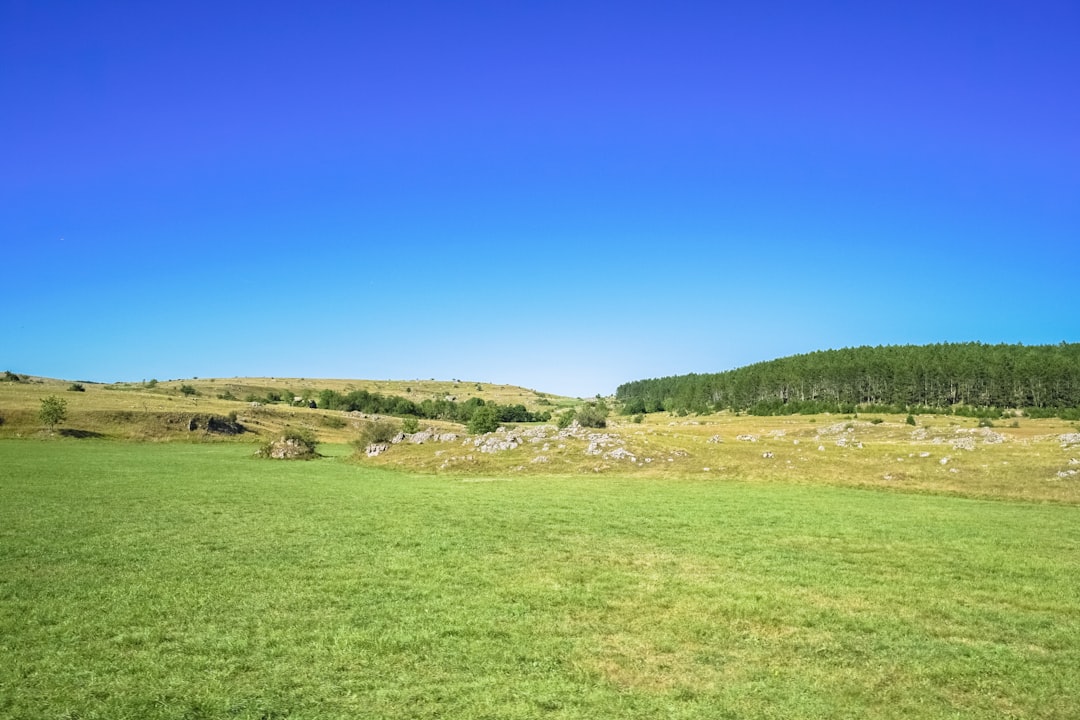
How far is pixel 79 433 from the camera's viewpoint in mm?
63312

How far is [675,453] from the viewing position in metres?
45.5

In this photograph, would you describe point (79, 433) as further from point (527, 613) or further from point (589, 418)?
point (527, 613)

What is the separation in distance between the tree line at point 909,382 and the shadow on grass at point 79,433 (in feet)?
362

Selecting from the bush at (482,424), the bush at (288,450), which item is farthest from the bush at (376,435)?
the bush at (482,424)

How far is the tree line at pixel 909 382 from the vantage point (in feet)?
388

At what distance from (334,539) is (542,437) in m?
35.0

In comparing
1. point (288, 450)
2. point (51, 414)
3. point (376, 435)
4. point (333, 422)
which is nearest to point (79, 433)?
point (51, 414)

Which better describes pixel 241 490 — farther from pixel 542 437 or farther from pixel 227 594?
pixel 542 437

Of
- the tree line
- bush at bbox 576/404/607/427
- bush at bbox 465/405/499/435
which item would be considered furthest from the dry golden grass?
the tree line

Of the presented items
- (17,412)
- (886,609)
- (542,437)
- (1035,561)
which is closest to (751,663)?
(886,609)

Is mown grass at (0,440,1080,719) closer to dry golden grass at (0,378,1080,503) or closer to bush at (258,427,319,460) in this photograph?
dry golden grass at (0,378,1080,503)

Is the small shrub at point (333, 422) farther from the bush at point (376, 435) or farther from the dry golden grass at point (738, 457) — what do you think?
the bush at point (376, 435)

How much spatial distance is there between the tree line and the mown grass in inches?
4147

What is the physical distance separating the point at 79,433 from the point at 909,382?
463 feet
